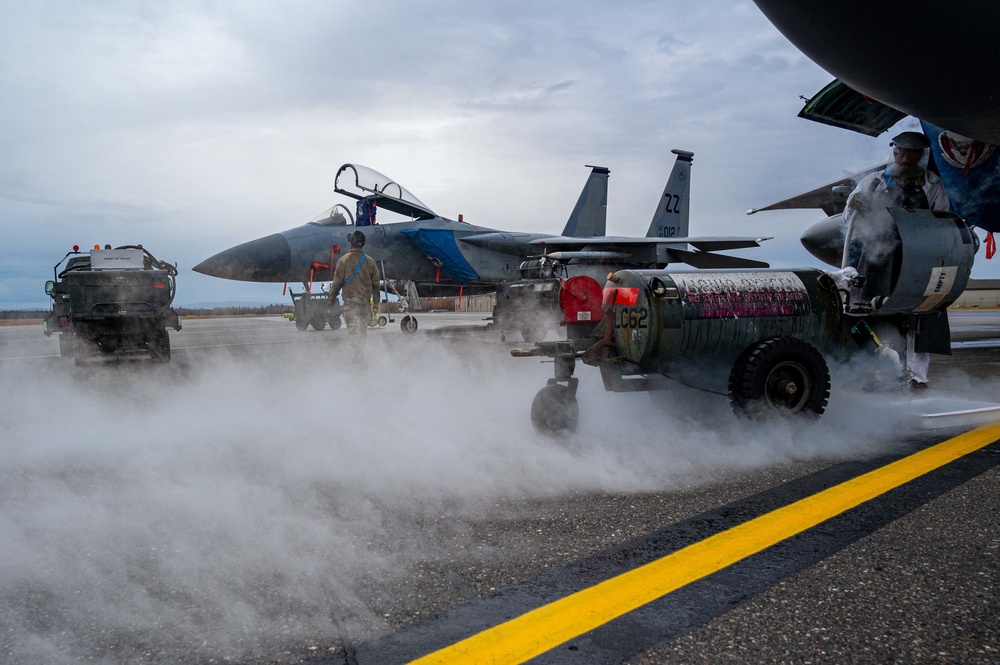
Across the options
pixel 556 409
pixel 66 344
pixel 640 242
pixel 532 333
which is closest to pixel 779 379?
pixel 556 409

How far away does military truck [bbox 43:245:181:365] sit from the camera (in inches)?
344

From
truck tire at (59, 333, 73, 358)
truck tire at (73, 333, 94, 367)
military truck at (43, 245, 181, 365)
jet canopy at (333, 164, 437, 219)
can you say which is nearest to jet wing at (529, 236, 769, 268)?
jet canopy at (333, 164, 437, 219)

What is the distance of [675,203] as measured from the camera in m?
21.5

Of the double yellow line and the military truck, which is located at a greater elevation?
the military truck

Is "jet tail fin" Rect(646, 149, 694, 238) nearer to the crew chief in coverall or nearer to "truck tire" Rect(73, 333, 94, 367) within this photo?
the crew chief in coverall

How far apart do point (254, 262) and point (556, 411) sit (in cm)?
1083

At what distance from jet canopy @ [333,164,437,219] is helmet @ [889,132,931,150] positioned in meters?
11.9

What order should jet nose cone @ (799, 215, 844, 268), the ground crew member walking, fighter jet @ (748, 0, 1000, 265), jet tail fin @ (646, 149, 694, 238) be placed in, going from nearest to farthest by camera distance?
fighter jet @ (748, 0, 1000, 265), the ground crew member walking, jet nose cone @ (799, 215, 844, 268), jet tail fin @ (646, 149, 694, 238)

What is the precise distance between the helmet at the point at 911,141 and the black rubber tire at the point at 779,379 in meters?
1.95

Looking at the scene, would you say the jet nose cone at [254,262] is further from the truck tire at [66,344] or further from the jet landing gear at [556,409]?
the jet landing gear at [556,409]

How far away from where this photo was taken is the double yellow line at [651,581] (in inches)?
60.2

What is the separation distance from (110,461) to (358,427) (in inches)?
57.4

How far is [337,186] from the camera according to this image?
14.8 metres

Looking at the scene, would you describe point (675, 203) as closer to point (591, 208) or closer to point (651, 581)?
point (591, 208)
